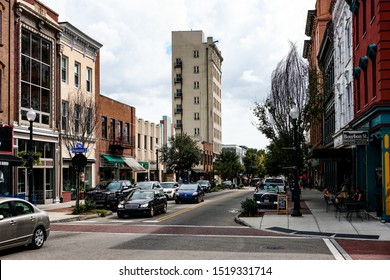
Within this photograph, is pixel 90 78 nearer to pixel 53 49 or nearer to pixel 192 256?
pixel 53 49

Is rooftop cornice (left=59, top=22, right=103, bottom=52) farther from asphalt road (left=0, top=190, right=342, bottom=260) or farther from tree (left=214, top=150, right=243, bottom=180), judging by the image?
tree (left=214, top=150, right=243, bottom=180)

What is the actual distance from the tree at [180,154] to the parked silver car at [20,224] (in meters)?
46.1

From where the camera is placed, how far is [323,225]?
66.7ft

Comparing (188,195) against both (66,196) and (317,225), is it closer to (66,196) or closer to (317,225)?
(66,196)

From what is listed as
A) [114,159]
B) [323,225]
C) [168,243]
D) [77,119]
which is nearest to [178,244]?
[168,243]

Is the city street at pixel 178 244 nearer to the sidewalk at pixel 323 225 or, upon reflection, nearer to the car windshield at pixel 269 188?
the sidewalk at pixel 323 225

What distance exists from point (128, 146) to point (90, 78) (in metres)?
9.62

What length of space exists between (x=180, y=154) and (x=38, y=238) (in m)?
46.7

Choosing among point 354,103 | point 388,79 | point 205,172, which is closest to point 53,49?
point 354,103

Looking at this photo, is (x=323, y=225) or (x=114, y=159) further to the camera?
(x=114, y=159)

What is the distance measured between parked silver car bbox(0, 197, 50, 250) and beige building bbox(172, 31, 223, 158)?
81050 mm

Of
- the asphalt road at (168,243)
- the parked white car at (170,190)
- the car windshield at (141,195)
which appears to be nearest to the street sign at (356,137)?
the asphalt road at (168,243)

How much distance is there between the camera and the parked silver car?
12.7 m

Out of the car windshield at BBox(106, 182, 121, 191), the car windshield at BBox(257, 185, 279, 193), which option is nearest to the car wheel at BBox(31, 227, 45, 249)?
the car windshield at BBox(106, 182, 121, 191)
